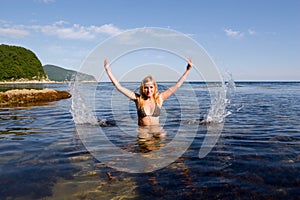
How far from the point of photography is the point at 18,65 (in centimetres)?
16638

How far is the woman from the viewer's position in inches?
345

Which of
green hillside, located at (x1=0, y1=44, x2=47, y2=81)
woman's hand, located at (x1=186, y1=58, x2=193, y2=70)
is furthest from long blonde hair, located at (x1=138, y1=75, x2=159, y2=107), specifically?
green hillside, located at (x1=0, y1=44, x2=47, y2=81)

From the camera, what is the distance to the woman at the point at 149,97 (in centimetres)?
877

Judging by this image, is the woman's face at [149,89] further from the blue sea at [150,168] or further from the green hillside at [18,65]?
the green hillside at [18,65]

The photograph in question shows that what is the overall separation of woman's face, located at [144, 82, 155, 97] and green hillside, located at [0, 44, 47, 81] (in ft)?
544

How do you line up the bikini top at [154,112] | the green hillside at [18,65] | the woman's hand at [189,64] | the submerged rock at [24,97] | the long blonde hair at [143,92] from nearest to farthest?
the woman's hand at [189,64] → the long blonde hair at [143,92] → the bikini top at [154,112] → the submerged rock at [24,97] → the green hillside at [18,65]

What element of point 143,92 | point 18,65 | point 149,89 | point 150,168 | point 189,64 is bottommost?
point 150,168

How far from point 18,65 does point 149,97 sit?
18102 centimetres

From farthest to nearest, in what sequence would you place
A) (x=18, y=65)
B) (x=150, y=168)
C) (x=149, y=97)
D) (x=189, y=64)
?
(x=18, y=65)
(x=149, y=97)
(x=189, y=64)
(x=150, y=168)

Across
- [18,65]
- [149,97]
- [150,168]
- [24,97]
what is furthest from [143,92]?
[18,65]

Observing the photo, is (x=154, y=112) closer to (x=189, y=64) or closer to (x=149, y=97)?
(x=149, y=97)

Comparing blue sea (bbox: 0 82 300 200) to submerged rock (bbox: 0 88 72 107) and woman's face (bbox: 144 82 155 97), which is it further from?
submerged rock (bbox: 0 88 72 107)

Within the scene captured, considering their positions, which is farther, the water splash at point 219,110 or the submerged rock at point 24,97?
the submerged rock at point 24,97

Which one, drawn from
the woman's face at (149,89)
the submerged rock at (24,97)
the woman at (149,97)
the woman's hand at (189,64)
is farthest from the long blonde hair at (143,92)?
the submerged rock at (24,97)
